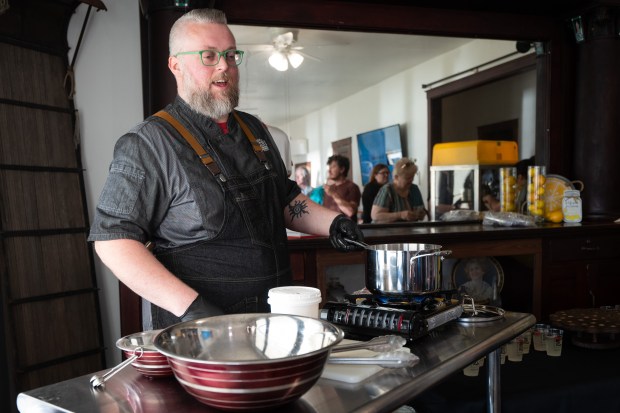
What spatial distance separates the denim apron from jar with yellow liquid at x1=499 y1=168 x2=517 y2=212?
2.63 metres

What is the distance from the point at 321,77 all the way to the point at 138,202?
2.78 m

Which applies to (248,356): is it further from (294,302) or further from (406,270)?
(406,270)

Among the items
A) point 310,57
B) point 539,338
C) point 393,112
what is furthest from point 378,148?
point 539,338

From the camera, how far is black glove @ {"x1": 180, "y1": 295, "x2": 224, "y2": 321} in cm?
135

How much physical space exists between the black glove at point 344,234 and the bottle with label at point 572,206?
2515 millimetres

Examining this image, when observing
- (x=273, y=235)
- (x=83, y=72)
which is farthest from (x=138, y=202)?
(x=83, y=72)

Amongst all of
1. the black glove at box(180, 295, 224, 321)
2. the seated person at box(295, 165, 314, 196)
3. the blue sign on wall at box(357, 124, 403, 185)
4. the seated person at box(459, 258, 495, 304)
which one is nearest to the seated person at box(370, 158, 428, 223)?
the blue sign on wall at box(357, 124, 403, 185)

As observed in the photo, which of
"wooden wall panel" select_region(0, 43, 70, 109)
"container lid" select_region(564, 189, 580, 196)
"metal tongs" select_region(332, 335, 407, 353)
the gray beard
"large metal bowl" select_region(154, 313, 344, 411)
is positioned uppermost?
"wooden wall panel" select_region(0, 43, 70, 109)

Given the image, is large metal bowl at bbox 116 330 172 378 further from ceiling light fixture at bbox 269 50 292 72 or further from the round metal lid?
ceiling light fixture at bbox 269 50 292 72

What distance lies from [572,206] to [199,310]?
3.11 meters

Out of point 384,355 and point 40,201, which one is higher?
point 40,201

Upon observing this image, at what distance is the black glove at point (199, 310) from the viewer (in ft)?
4.42

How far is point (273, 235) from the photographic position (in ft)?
5.70

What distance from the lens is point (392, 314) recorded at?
4.33 feet
